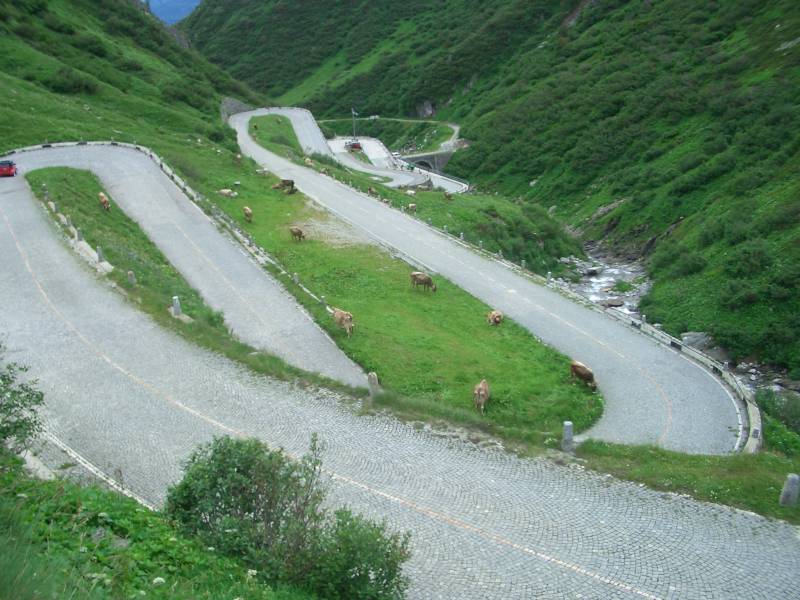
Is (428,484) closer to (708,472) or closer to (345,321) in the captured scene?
(708,472)

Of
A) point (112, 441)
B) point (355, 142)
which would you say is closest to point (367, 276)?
point (112, 441)

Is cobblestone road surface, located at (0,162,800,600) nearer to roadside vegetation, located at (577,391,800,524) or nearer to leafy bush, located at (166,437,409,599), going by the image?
roadside vegetation, located at (577,391,800,524)

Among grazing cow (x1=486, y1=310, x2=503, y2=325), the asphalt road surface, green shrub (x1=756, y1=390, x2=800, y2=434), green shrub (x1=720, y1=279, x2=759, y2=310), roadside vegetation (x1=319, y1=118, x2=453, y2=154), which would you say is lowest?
grazing cow (x1=486, y1=310, x2=503, y2=325)

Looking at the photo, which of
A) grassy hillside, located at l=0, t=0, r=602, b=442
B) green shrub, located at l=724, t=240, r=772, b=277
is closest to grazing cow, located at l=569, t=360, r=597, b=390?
grassy hillside, located at l=0, t=0, r=602, b=442

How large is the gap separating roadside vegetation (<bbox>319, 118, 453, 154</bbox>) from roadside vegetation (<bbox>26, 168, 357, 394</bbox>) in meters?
66.7

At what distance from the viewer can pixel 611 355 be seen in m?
28.3

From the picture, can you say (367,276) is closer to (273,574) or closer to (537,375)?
(537,375)

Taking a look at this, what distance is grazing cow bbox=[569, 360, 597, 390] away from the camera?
24.8 metres

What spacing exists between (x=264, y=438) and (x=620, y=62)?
89663mm

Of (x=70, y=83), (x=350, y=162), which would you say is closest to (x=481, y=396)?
(x=70, y=83)

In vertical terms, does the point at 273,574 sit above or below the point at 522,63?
below

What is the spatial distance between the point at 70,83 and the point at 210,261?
43.0 meters

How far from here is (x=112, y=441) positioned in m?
17.2

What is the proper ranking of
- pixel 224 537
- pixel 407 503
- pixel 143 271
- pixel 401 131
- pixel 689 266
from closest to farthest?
pixel 224 537
pixel 407 503
pixel 143 271
pixel 689 266
pixel 401 131
